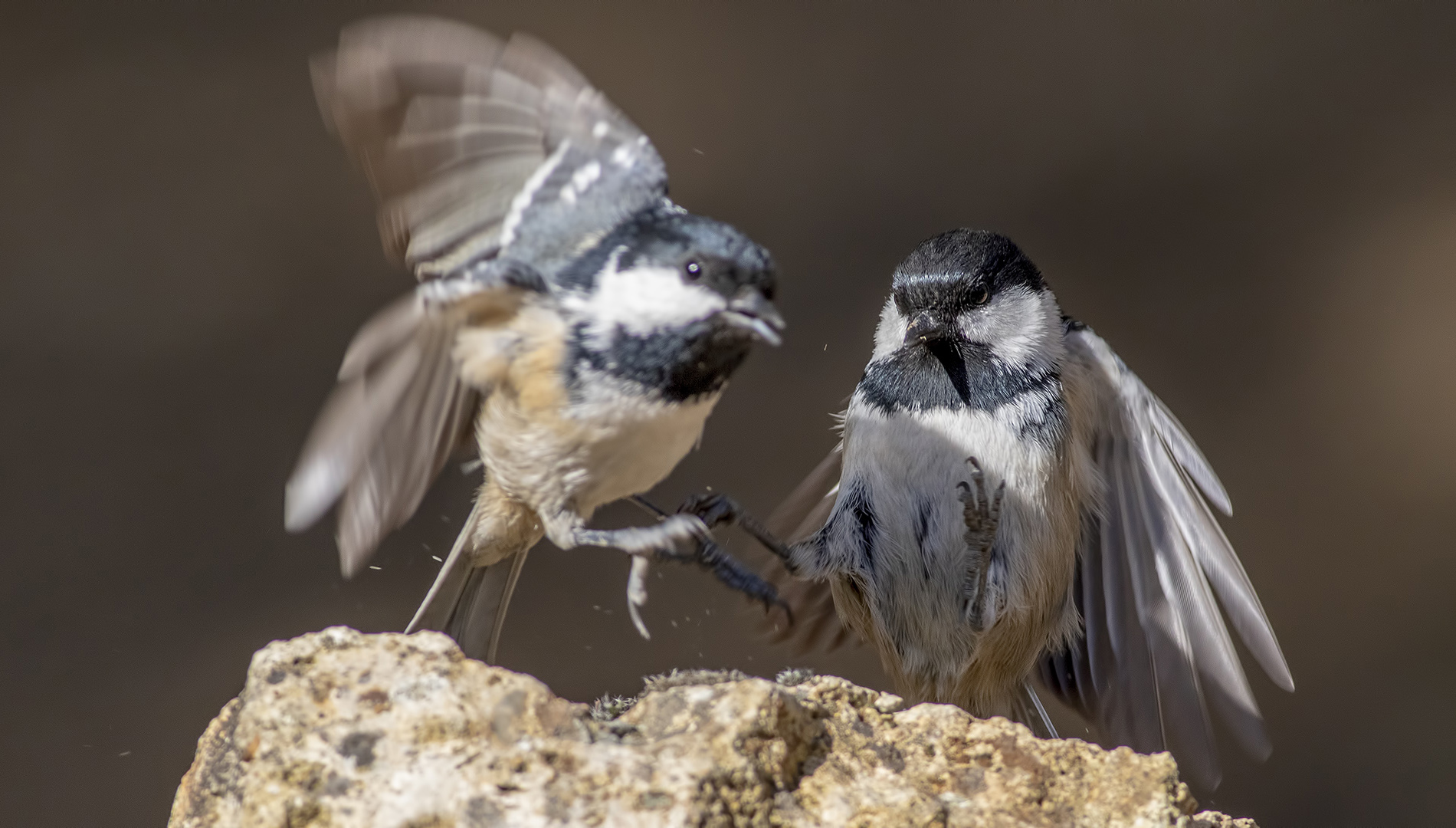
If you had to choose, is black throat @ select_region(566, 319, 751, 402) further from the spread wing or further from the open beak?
the spread wing

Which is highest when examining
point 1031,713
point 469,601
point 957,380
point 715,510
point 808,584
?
point 957,380

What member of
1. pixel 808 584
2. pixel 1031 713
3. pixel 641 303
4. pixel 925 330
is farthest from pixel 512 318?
pixel 1031 713

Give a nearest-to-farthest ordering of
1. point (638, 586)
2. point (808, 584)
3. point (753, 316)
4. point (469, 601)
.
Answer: point (753, 316)
point (638, 586)
point (469, 601)
point (808, 584)

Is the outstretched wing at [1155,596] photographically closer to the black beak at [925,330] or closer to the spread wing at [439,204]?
the black beak at [925,330]

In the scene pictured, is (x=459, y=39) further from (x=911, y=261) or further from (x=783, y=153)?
(x=783, y=153)

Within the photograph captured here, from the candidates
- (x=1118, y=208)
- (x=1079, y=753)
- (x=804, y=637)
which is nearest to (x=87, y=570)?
(x=804, y=637)

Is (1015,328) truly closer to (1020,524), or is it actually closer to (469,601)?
(1020,524)
